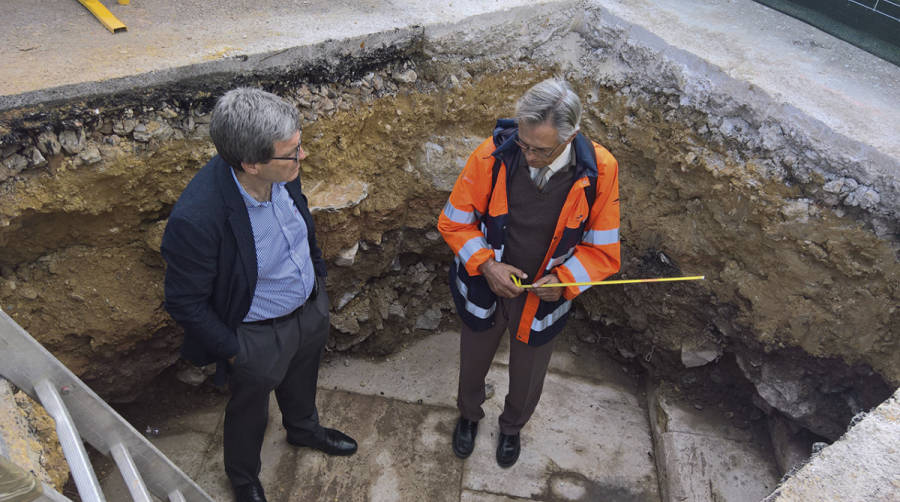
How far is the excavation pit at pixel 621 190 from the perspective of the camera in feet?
9.86

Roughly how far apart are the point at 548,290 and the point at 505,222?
37 centimetres

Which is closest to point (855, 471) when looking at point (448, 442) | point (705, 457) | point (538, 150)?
point (538, 150)

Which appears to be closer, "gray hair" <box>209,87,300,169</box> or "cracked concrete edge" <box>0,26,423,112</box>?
"gray hair" <box>209,87,300,169</box>

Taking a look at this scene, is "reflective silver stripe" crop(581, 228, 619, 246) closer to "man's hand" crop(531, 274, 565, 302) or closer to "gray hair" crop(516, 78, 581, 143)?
"man's hand" crop(531, 274, 565, 302)

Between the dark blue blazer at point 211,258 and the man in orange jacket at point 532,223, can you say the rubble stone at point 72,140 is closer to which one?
the dark blue blazer at point 211,258

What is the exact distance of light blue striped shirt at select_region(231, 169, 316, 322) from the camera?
2494 mm

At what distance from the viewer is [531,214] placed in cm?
275

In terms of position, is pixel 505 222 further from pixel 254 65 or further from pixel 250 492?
pixel 250 492

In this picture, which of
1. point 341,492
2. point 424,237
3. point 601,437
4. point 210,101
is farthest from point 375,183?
point 601,437

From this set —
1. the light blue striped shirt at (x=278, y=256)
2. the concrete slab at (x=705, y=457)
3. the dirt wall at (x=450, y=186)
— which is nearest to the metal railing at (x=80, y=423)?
the light blue striped shirt at (x=278, y=256)

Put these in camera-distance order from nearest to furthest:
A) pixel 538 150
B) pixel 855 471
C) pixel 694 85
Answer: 1. pixel 855 471
2. pixel 538 150
3. pixel 694 85

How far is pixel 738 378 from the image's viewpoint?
391 cm

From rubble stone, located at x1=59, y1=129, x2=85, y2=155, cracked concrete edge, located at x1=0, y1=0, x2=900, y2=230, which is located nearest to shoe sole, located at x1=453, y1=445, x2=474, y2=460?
cracked concrete edge, located at x1=0, y1=0, x2=900, y2=230

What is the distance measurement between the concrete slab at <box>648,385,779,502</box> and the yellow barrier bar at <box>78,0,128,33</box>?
383 centimetres
